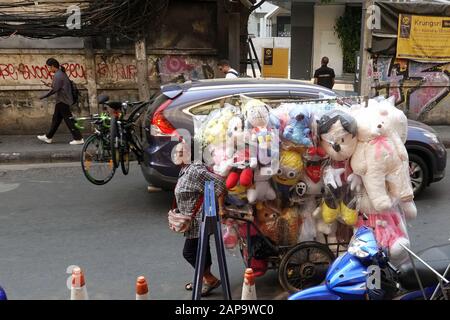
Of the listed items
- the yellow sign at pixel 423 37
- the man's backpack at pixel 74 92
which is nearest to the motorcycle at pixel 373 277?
the man's backpack at pixel 74 92

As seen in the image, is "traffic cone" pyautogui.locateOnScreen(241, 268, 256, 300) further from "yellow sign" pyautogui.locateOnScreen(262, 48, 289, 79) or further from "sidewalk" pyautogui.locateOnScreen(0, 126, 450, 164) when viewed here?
"yellow sign" pyautogui.locateOnScreen(262, 48, 289, 79)

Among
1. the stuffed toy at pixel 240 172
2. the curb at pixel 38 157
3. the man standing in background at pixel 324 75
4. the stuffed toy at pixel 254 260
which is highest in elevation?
the man standing in background at pixel 324 75

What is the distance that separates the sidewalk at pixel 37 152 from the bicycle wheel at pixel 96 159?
199 centimetres

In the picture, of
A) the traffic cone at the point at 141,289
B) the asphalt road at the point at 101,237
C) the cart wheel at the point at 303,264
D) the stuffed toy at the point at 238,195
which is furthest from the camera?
the asphalt road at the point at 101,237

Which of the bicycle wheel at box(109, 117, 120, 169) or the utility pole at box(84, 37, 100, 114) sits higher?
the utility pole at box(84, 37, 100, 114)

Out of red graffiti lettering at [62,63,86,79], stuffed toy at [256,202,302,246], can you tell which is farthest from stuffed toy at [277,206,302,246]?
red graffiti lettering at [62,63,86,79]

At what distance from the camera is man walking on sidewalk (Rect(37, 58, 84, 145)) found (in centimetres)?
917

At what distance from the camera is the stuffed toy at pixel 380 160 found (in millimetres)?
3375

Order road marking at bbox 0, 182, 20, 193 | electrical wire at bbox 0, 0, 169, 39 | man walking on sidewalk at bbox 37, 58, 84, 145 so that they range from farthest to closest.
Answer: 1. electrical wire at bbox 0, 0, 169, 39
2. man walking on sidewalk at bbox 37, 58, 84, 145
3. road marking at bbox 0, 182, 20, 193

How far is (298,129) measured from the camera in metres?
3.48

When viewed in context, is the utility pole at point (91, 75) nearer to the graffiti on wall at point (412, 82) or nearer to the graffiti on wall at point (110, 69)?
the graffiti on wall at point (110, 69)

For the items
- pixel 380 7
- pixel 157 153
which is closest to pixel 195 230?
pixel 157 153

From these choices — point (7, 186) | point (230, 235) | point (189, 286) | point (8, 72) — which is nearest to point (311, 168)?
point (230, 235)

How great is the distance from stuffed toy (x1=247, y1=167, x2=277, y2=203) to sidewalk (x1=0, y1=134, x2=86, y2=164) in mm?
6042
